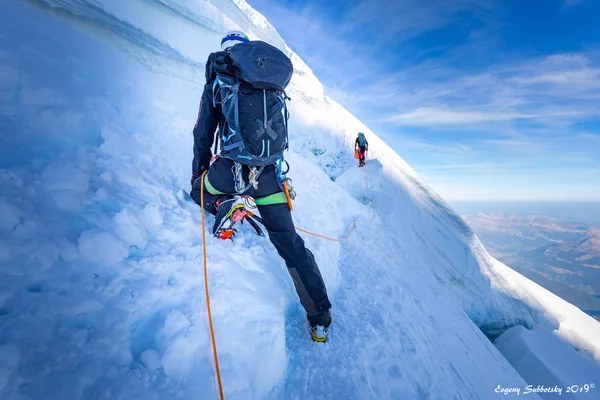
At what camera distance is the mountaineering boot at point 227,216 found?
7.48 ft

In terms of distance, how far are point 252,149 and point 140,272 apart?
45.2 inches

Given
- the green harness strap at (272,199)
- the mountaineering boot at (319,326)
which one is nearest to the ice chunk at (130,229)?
the green harness strap at (272,199)

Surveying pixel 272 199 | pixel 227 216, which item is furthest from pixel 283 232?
pixel 227 216

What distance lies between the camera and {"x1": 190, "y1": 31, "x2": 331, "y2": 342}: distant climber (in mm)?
1888

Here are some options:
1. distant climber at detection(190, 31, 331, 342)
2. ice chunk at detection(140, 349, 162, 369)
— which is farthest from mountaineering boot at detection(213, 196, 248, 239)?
ice chunk at detection(140, 349, 162, 369)

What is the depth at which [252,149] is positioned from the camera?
6.42 ft

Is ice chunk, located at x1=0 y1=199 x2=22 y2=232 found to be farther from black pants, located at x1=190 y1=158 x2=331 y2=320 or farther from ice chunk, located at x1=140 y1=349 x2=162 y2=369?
black pants, located at x1=190 y1=158 x2=331 y2=320

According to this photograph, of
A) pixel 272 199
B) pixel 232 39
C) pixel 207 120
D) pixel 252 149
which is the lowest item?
pixel 272 199

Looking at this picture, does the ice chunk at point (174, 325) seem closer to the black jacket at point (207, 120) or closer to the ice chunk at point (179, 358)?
the ice chunk at point (179, 358)

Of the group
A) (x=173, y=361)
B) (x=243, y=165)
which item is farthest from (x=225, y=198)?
(x=173, y=361)

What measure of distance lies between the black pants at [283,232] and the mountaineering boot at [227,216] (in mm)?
128

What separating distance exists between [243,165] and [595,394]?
11808mm

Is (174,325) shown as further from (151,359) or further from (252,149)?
(252,149)

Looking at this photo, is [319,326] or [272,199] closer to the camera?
[272,199]
